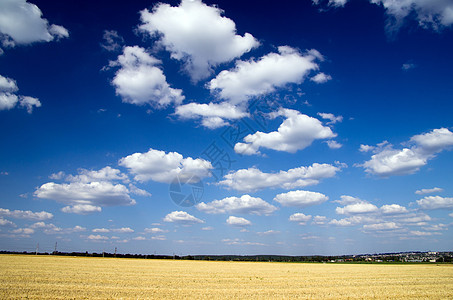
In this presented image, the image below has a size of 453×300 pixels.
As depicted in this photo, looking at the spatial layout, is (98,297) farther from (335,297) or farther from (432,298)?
(432,298)

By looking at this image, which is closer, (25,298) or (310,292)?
(25,298)

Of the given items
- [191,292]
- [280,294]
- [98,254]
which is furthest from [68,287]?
[98,254]

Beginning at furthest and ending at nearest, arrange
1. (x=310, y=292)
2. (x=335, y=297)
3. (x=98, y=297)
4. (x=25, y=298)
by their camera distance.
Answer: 1. (x=310, y=292)
2. (x=335, y=297)
3. (x=98, y=297)
4. (x=25, y=298)

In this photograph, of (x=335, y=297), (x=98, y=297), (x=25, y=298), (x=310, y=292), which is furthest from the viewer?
(x=310, y=292)

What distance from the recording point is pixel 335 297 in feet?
65.3

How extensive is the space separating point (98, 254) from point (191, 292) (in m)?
92.1

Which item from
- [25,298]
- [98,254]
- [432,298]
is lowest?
[98,254]

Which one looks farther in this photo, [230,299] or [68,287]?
[68,287]

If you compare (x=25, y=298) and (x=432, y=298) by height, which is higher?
(x=25, y=298)

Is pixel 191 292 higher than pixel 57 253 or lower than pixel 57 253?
higher

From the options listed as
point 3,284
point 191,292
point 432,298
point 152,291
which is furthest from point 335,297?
point 3,284

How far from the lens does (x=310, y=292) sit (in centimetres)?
2181

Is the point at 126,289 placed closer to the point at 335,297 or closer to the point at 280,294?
the point at 280,294

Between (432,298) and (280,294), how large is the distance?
11.5 metres
